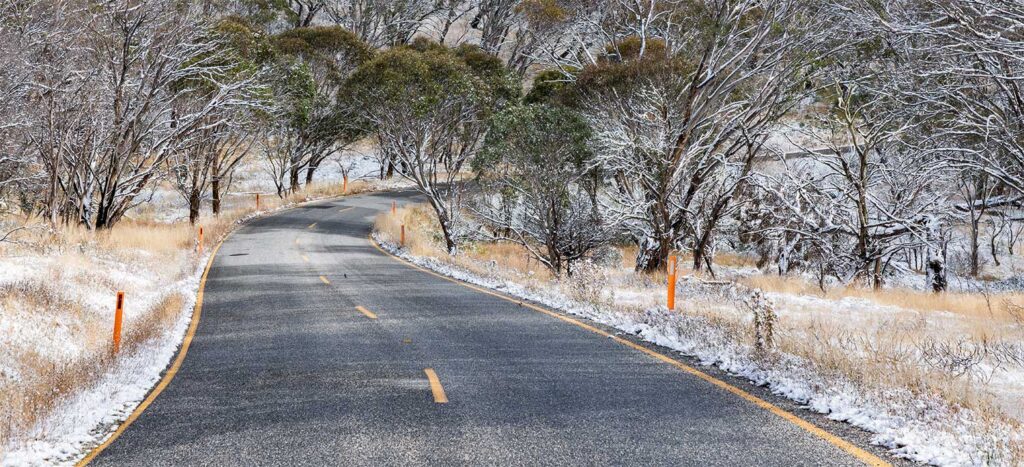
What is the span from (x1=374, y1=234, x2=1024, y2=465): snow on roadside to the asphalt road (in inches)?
20.3

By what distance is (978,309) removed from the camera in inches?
637

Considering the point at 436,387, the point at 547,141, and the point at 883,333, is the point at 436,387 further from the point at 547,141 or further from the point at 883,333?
the point at 547,141

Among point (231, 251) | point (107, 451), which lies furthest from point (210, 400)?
point (231, 251)

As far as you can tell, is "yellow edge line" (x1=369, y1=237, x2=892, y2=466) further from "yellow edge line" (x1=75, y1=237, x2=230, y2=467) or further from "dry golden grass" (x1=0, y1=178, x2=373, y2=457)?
"dry golden grass" (x1=0, y1=178, x2=373, y2=457)

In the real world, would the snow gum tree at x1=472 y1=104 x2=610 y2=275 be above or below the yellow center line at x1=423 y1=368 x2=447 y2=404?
above

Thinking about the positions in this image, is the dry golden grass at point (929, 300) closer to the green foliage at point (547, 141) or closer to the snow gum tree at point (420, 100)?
the green foliage at point (547, 141)

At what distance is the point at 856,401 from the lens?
6832 mm

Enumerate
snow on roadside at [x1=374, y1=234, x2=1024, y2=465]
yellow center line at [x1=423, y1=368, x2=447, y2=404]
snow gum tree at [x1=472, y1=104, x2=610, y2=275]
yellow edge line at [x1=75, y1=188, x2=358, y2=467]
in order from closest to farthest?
1. snow on roadside at [x1=374, y1=234, x2=1024, y2=465]
2. yellow edge line at [x1=75, y1=188, x2=358, y2=467]
3. yellow center line at [x1=423, y1=368, x2=447, y2=404]
4. snow gum tree at [x1=472, y1=104, x2=610, y2=275]

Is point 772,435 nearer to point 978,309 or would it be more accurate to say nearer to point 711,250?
point 978,309

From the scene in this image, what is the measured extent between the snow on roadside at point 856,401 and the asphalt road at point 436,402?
1.69 ft

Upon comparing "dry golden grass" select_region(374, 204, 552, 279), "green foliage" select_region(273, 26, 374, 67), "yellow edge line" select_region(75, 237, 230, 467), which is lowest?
"yellow edge line" select_region(75, 237, 230, 467)

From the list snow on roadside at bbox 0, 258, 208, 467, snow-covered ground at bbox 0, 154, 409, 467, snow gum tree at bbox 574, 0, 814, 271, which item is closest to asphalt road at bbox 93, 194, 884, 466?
snow on roadside at bbox 0, 258, 208, 467

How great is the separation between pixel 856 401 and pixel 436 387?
3.69 meters

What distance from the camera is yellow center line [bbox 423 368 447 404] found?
738cm
